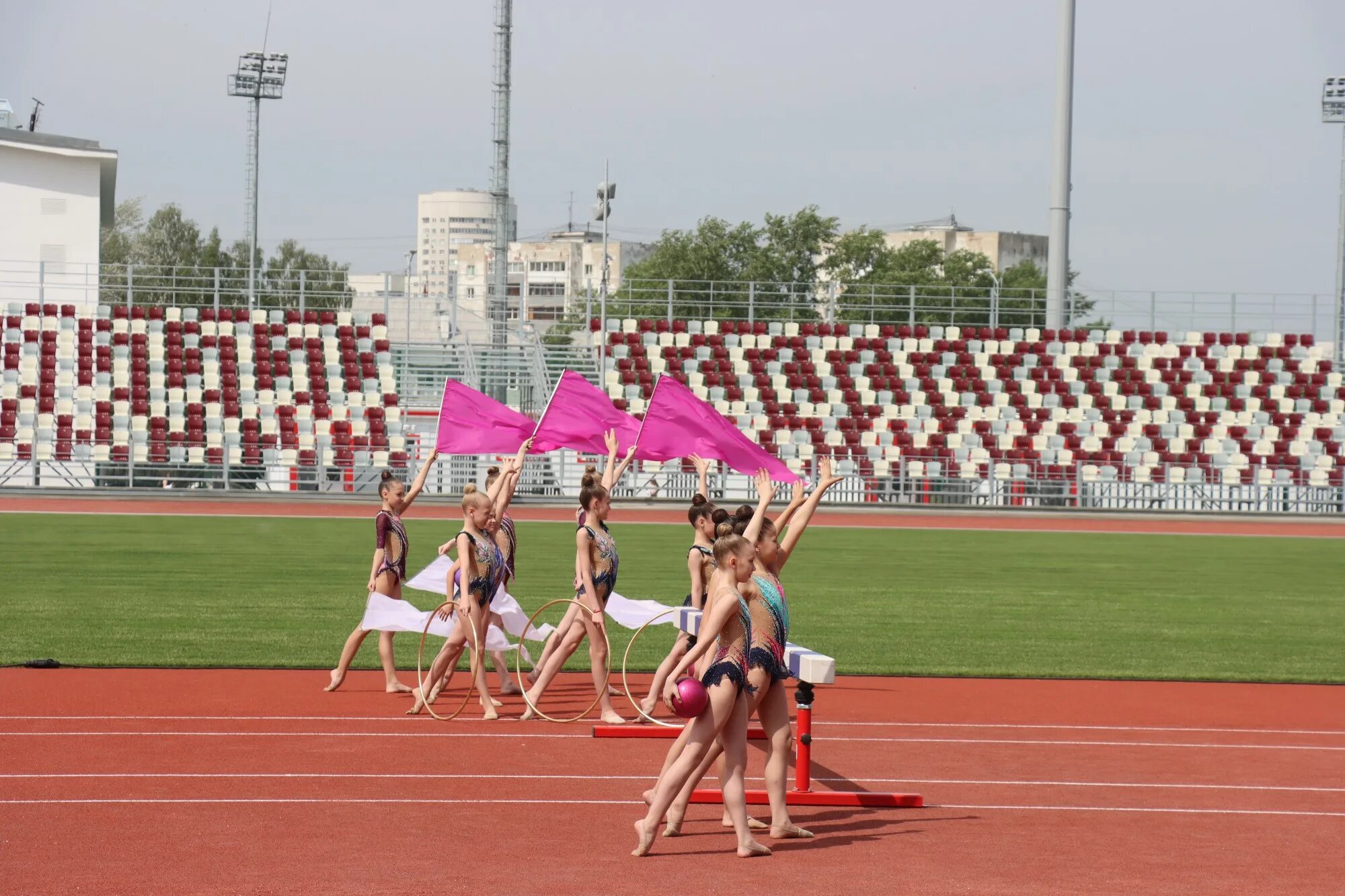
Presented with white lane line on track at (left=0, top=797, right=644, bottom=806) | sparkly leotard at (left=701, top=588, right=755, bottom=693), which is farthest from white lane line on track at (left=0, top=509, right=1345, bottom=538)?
sparkly leotard at (left=701, top=588, right=755, bottom=693)

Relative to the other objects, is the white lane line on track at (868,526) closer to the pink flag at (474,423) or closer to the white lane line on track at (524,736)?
the pink flag at (474,423)

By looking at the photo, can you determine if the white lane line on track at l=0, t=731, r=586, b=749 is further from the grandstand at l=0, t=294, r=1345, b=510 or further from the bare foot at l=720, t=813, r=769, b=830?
the grandstand at l=0, t=294, r=1345, b=510

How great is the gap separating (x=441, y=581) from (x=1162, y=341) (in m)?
41.7

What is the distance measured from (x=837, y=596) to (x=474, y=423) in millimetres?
→ 6529

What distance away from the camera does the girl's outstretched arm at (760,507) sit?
8719 millimetres

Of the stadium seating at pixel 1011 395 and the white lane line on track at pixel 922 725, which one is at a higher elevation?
the stadium seating at pixel 1011 395

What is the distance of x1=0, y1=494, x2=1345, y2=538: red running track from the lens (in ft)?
116

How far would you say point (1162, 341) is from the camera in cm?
5094

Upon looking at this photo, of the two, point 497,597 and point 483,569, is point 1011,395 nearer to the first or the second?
point 497,597

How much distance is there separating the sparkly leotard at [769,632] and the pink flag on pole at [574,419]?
7832mm

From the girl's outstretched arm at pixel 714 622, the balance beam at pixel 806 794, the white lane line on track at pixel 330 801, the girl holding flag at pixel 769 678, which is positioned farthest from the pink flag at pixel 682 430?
the girl's outstretched arm at pixel 714 622

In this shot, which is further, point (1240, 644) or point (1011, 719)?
point (1240, 644)

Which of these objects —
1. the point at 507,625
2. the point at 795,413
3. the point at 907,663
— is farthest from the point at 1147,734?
the point at 795,413

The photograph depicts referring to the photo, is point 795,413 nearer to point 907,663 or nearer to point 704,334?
point 704,334
